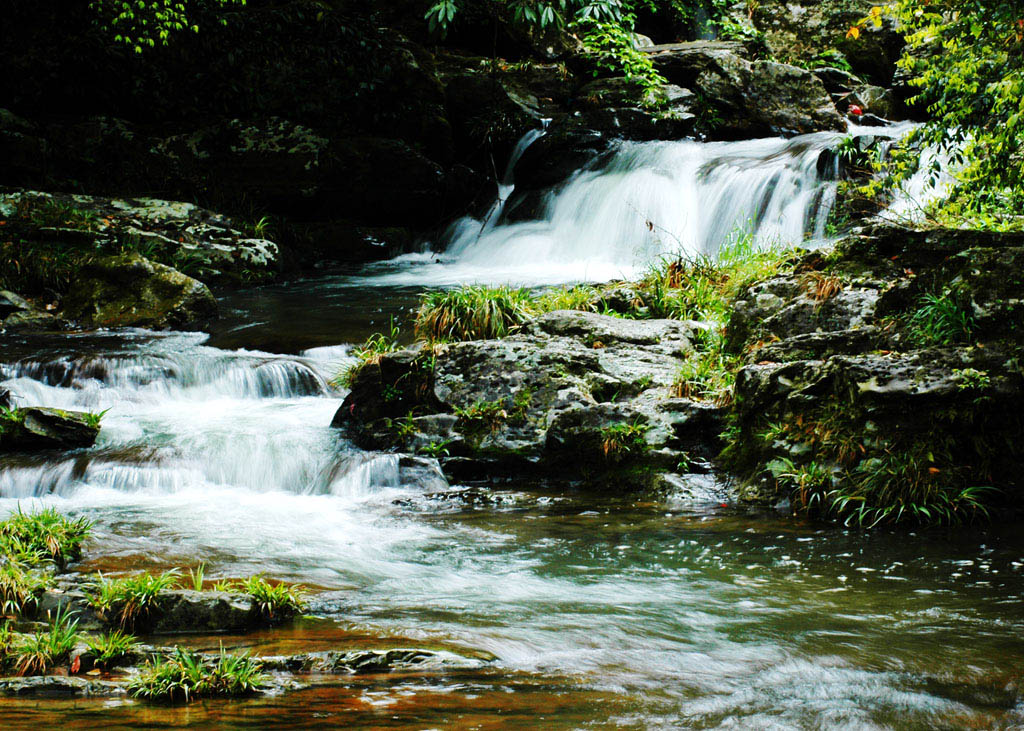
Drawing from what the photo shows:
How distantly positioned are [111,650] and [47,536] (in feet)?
5.80

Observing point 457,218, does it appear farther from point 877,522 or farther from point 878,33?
point 877,522

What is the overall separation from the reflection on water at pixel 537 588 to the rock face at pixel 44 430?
19cm

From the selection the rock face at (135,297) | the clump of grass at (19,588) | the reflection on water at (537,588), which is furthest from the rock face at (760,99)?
the clump of grass at (19,588)

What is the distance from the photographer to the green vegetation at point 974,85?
5.49 m

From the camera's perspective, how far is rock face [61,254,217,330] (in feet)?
36.0

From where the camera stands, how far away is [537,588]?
14.4ft

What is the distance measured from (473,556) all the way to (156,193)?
13527 millimetres

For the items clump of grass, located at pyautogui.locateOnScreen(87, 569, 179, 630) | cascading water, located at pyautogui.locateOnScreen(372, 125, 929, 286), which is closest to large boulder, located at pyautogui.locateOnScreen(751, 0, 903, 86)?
cascading water, located at pyautogui.locateOnScreen(372, 125, 929, 286)

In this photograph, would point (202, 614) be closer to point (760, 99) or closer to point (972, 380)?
point (972, 380)

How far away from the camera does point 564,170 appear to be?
656 inches

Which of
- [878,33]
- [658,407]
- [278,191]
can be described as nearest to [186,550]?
[658,407]

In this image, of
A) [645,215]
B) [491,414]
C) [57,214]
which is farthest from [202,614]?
[645,215]

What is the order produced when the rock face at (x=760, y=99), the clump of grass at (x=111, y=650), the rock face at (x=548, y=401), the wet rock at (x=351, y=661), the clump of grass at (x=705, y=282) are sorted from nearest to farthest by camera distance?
the wet rock at (x=351, y=661) < the clump of grass at (x=111, y=650) < the rock face at (x=548, y=401) < the clump of grass at (x=705, y=282) < the rock face at (x=760, y=99)

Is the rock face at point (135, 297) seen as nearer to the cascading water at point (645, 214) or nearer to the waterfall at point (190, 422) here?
the waterfall at point (190, 422)
